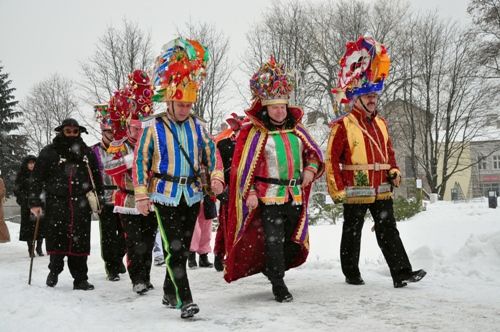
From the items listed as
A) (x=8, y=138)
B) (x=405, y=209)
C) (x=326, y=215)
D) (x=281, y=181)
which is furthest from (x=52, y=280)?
(x=8, y=138)

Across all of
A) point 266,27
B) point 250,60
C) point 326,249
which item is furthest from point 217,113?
point 326,249

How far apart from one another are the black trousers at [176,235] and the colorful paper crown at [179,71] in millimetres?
1014

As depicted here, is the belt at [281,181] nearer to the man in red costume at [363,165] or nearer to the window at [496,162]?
the man in red costume at [363,165]

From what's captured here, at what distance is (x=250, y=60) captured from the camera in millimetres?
30500

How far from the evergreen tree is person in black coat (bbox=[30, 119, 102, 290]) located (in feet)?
110

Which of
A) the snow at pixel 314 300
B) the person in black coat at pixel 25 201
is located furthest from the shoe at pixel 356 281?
the person in black coat at pixel 25 201

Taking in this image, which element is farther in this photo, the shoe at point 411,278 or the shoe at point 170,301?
the shoe at point 411,278

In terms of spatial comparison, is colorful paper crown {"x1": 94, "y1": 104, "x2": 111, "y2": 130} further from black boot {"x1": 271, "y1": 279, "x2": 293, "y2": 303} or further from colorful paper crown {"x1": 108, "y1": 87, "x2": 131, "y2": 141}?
black boot {"x1": 271, "y1": 279, "x2": 293, "y2": 303}

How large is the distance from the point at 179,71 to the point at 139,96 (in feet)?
6.38

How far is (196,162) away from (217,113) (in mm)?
25556

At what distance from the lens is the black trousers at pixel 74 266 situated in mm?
6738

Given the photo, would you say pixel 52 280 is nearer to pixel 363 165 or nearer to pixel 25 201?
pixel 363 165

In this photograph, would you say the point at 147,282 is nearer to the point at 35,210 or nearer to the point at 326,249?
the point at 35,210

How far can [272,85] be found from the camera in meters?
5.68
